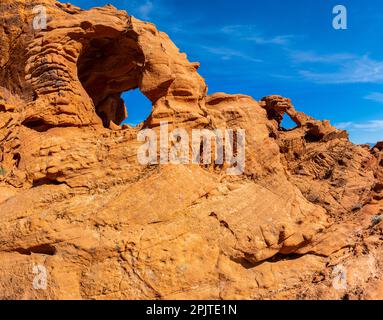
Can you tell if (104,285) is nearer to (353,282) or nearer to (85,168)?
(85,168)

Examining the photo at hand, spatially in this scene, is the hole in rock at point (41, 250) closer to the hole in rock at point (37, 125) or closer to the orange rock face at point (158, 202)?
the orange rock face at point (158, 202)

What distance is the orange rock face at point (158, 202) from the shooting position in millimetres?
6906

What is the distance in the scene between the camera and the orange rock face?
691 centimetres

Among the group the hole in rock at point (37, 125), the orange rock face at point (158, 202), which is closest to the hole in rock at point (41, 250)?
the orange rock face at point (158, 202)

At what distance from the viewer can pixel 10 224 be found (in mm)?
7375

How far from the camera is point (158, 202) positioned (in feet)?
24.3

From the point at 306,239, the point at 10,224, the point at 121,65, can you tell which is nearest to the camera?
the point at 10,224

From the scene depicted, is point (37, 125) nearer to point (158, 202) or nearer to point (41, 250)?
point (41, 250)

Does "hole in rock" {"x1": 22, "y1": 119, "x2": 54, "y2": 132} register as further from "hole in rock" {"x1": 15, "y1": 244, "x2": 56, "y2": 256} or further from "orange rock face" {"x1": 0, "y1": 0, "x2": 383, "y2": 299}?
"hole in rock" {"x1": 15, "y1": 244, "x2": 56, "y2": 256}

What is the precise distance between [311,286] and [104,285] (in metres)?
4.44

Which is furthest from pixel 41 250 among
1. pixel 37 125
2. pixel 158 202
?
pixel 37 125

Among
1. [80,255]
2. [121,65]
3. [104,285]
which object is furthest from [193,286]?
[121,65]

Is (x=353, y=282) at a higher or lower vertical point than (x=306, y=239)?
lower

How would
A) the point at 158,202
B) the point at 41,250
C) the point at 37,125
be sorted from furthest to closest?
1. the point at 37,125
2. the point at 158,202
3. the point at 41,250
